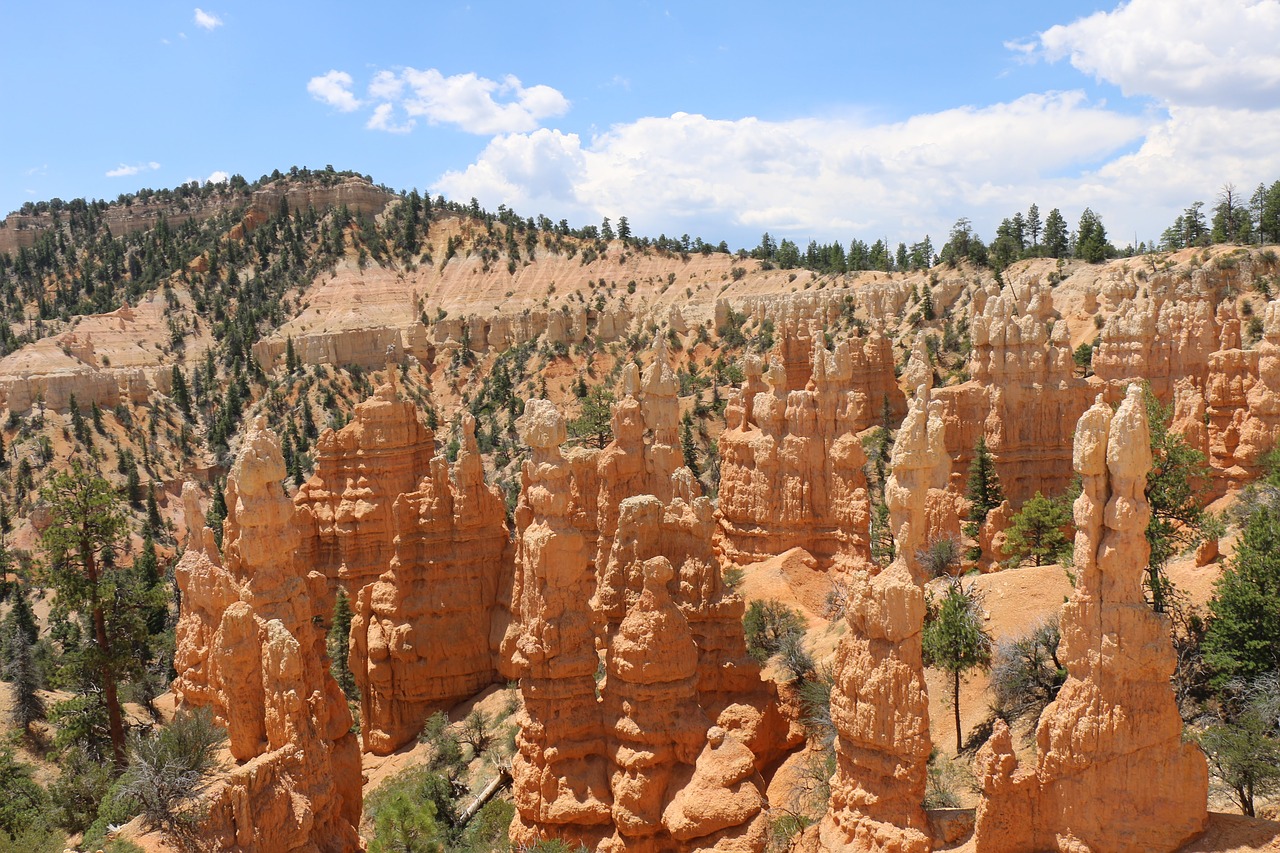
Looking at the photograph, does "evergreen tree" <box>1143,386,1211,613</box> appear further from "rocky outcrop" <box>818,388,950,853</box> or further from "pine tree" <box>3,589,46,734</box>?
"pine tree" <box>3,589,46,734</box>

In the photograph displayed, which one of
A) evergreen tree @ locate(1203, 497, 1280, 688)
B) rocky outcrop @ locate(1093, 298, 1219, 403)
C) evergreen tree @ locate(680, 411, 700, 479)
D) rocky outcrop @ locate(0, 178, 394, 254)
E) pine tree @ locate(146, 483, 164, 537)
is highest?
rocky outcrop @ locate(0, 178, 394, 254)

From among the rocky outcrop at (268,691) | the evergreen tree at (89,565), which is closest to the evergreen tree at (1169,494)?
the rocky outcrop at (268,691)

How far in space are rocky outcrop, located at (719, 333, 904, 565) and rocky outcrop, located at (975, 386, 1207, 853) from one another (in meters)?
17.2

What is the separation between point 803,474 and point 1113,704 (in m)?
19.5

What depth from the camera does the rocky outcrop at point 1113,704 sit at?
1152 centimetres

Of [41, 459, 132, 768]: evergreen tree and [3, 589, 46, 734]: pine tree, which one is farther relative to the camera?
[3, 589, 46, 734]: pine tree

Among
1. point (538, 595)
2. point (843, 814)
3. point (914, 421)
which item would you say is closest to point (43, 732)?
point (538, 595)

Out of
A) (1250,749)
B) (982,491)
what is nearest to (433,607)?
(982,491)

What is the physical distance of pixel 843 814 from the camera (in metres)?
13.4

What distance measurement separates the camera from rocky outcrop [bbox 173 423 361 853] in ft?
47.0

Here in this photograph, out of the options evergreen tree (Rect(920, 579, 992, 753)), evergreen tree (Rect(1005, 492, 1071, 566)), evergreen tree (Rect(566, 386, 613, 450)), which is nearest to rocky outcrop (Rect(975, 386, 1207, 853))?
evergreen tree (Rect(920, 579, 992, 753))

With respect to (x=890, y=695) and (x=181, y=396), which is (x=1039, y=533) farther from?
(x=181, y=396)

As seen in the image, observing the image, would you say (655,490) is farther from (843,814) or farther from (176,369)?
(176,369)

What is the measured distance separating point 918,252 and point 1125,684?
3914 inches
